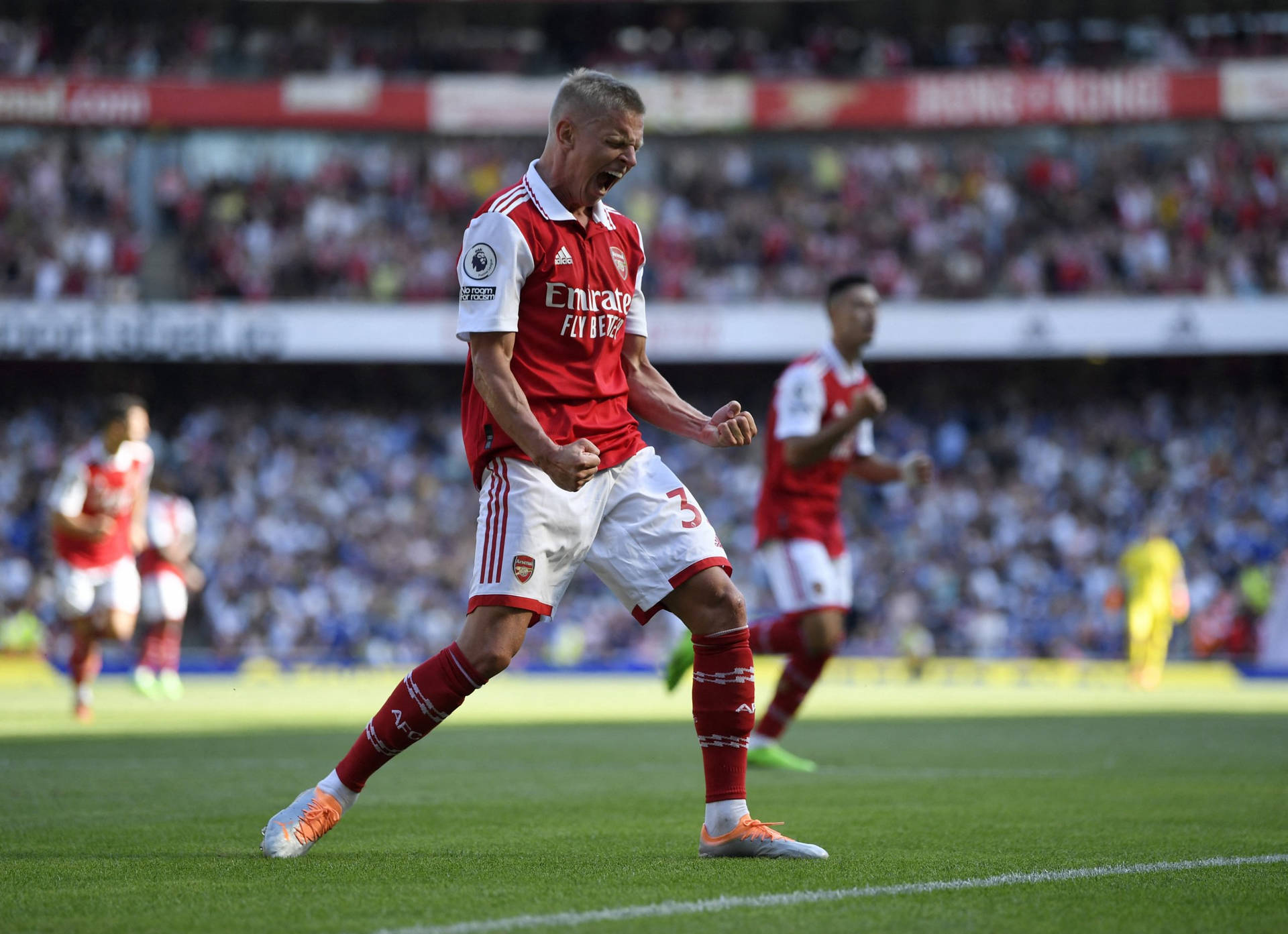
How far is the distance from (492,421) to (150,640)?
12.2 meters

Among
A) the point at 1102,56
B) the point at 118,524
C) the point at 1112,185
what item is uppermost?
the point at 1102,56

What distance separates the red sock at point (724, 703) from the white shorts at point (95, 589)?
339 inches

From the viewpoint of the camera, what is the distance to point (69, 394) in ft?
98.9

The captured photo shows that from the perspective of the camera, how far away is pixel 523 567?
189 inches

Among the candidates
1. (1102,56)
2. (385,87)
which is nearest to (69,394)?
(385,87)

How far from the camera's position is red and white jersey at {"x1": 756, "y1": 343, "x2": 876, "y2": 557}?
341 inches

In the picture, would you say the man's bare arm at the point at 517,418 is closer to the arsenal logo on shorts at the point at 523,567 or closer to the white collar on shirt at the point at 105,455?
the arsenal logo on shorts at the point at 523,567

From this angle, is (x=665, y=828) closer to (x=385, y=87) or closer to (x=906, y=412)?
(x=906, y=412)

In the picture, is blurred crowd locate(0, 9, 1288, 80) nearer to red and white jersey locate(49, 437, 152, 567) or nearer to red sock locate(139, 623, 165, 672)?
red sock locate(139, 623, 165, 672)

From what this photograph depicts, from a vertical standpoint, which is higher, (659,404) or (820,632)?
(659,404)

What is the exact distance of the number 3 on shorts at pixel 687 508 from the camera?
5.04 meters

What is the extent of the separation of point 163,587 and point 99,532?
12.6 feet

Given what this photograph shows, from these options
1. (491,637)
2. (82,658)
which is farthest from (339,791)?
(82,658)

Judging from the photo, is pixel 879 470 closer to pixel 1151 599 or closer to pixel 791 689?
pixel 791 689
